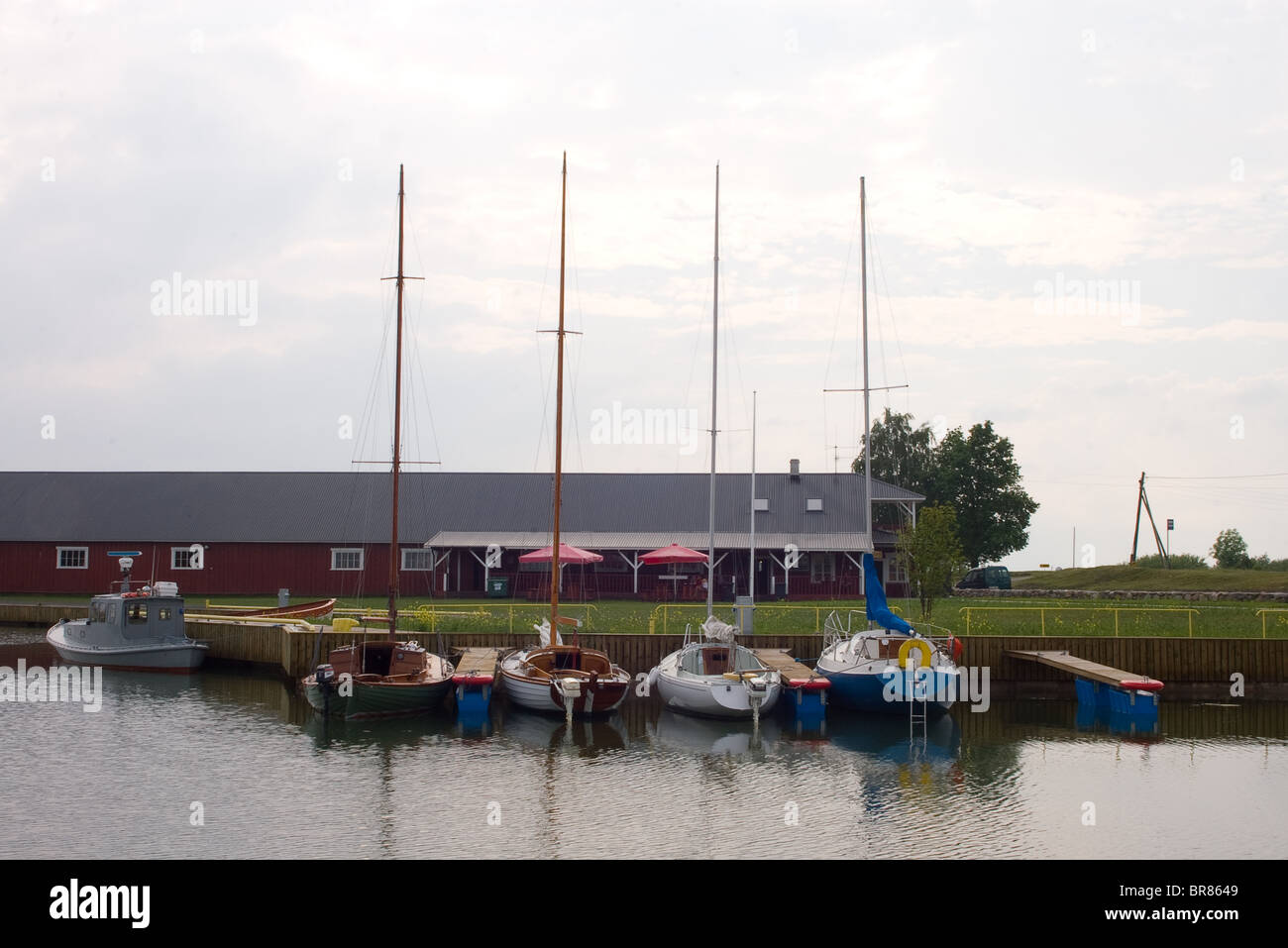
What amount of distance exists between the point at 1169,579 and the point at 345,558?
4380 centimetres

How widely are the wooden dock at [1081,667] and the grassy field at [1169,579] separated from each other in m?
26.6

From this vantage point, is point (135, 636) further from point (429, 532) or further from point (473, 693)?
point (429, 532)

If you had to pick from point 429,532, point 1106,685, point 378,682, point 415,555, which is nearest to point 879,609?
point 1106,685

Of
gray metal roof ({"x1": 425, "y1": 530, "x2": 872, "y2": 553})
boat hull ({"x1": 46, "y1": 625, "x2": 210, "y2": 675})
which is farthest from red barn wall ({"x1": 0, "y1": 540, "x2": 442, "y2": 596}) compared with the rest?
boat hull ({"x1": 46, "y1": 625, "x2": 210, "y2": 675})

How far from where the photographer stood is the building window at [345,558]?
2143 inches

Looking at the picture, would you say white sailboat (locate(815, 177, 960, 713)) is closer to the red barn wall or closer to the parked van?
the red barn wall

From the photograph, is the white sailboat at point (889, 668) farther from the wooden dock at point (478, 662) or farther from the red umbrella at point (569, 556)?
the red umbrella at point (569, 556)

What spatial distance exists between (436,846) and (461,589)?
36579mm

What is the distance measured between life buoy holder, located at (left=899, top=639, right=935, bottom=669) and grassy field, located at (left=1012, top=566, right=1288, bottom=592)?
33178 millimetres

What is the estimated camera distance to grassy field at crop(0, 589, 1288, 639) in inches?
1398

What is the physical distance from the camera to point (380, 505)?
5747 centimetres
